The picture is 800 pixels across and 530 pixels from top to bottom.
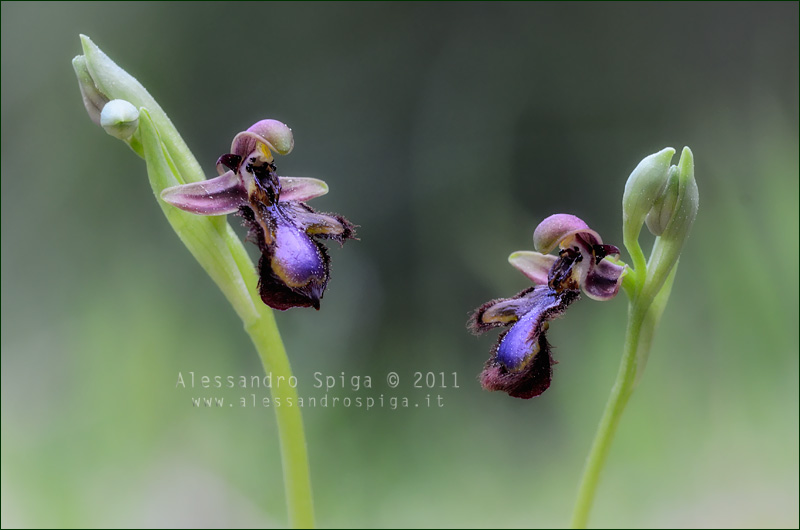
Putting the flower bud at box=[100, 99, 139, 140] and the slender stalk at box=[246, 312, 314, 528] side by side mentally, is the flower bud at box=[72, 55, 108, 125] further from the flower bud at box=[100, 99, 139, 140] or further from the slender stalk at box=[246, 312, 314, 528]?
the slender stalk at box=[246, 312, 314, 528]

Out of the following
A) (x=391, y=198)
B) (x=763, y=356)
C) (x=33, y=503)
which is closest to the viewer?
(x=33, y=503)

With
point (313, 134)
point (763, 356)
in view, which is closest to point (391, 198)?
point (313, 134)

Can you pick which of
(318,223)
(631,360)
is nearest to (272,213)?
(318,223)

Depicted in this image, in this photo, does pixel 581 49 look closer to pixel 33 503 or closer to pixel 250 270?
pixel 250 270

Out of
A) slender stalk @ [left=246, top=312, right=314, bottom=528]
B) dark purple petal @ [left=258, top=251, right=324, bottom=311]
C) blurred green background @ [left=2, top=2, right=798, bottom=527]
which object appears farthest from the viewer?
blurred green background @ [left=2, top=2, right=798, bottom=527]

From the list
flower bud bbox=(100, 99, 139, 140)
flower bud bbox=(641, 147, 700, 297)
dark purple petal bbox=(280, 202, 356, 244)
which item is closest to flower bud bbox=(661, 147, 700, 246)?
flower bud bbox=(641, 147, 700, 297)

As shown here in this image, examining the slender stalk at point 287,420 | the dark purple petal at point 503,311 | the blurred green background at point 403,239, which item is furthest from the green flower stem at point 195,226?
the blurred green background at point 403,239
